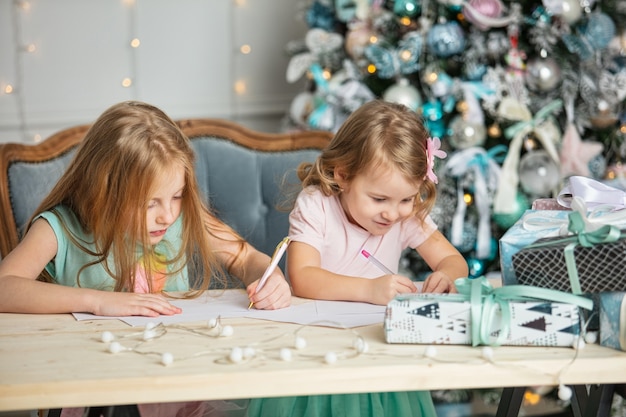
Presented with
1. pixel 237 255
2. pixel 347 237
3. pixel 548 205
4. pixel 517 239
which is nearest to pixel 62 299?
pixel 237 255

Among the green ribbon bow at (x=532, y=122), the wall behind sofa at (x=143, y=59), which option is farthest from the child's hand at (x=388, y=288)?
the wall behind sofa at (x=143, y=59)

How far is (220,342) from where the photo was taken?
1254 millimetres

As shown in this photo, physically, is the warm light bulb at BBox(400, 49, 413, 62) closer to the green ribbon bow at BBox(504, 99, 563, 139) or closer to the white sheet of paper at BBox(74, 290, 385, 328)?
the green ribbon bow at BBox(504, 99, 563, 139)

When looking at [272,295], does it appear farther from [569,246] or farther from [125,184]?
[569,246]

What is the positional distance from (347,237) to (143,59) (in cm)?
181

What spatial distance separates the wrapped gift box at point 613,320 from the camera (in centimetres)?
114

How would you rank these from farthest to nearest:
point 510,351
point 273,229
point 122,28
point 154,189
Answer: point 122,28 → point 273,229 → point 154,189 → point 510,351

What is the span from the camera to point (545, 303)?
1.18 m

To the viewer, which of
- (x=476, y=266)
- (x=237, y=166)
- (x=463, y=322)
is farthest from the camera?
(x=476, y=266)

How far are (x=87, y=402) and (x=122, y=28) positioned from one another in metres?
2.59

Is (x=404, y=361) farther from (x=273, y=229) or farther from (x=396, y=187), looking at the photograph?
(x=273, y=229)

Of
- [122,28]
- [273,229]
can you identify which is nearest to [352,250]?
[273,229]

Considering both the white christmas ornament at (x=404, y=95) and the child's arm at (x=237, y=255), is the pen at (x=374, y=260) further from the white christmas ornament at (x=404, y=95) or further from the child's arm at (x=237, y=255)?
the white christmas ornament at (x=404, y=95)

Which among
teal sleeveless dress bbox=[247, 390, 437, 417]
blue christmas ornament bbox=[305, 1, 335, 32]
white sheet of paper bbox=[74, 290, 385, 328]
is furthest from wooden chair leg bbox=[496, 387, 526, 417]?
blue christmas ornament bbox=[305, 1, 335, 32]
